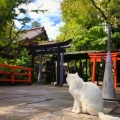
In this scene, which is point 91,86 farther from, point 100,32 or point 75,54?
point 100,32

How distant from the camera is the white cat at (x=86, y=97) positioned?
157 inches

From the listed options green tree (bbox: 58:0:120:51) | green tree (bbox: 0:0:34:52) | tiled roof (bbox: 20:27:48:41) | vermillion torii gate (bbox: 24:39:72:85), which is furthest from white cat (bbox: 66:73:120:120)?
tiled roof (bbox: 20:27:48:41)

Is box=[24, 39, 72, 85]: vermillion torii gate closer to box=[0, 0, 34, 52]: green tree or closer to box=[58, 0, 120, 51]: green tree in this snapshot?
box=[0, 0, 34, 52]: green tree

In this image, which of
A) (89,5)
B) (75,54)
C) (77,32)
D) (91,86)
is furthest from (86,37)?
(91,86)

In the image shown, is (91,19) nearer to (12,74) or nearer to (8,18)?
(8,18)

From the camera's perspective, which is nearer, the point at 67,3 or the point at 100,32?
the point at 67,3

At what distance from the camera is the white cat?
13.1ft

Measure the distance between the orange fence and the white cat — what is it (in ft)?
26.1

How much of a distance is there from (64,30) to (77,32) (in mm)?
3446

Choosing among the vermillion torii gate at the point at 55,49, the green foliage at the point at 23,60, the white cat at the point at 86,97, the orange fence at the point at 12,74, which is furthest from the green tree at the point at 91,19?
the white cat at the point at 86,97

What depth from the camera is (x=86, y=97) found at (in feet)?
13.2

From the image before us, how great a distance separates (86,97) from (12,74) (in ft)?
28.2

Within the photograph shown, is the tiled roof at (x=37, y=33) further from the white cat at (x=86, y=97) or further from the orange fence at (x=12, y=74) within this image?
the white cat at (x=86, y=97)

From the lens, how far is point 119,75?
1691 centimetres
